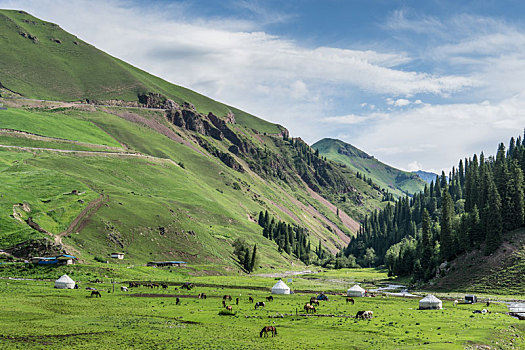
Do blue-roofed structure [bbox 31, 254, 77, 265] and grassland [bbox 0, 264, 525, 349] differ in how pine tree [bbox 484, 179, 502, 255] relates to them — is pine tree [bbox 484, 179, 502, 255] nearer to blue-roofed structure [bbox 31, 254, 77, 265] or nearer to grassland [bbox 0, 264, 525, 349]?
grassland [bbox 0, 264, 525, 349]

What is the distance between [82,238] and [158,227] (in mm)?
38666

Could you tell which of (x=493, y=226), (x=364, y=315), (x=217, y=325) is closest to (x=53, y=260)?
(x=217, y=325)

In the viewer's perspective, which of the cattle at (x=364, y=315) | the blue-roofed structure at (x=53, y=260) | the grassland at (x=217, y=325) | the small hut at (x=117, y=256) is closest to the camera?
the grassland at (x=217, y=325)

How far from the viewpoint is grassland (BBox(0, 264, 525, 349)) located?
51469 mm

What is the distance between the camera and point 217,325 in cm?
6412

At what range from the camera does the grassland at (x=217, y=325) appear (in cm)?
5147

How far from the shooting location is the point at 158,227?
198125mm

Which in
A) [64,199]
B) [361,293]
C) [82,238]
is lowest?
[361,293]

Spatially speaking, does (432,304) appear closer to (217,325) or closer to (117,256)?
(217,325)

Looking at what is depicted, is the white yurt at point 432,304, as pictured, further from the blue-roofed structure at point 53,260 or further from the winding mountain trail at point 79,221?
the winding mountain trail at point 79,221

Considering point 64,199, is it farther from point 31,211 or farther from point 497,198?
point 497,198

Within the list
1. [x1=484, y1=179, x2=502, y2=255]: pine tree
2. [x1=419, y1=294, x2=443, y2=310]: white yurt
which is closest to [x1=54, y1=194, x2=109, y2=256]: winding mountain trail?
[x1=419, y1=294, x2=443, y2=310]: white yurt

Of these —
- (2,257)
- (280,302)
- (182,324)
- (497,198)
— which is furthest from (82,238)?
(497,198)

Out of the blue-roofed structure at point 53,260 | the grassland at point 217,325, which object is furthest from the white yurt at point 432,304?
the blue-roofed structure at point 53,260
